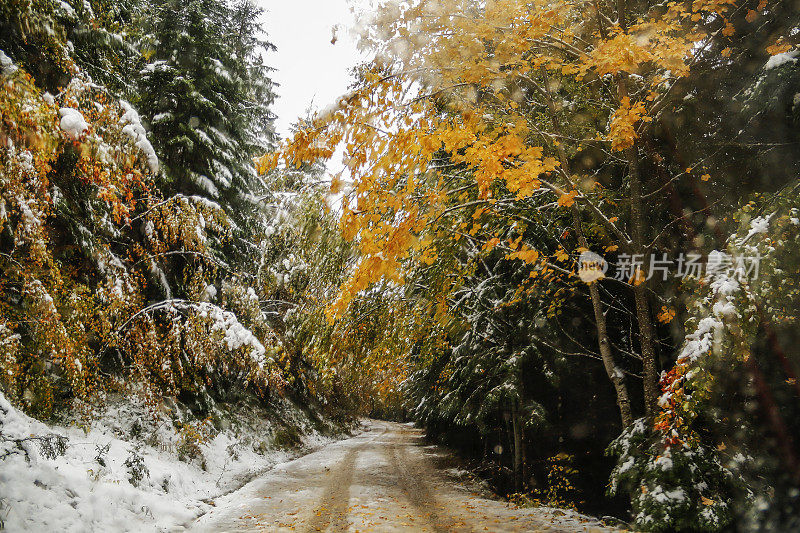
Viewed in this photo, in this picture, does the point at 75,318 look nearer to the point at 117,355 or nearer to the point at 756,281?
the point at 117,355

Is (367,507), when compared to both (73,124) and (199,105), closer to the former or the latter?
(73,124)

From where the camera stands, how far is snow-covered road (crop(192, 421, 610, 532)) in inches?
247

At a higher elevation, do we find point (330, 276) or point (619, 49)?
point (619, 49)

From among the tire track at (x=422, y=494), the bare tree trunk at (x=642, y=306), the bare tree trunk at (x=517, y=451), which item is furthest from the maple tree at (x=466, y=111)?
the bare tree trunk at (x=517, y=451)

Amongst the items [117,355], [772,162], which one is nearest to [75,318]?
[117,355]

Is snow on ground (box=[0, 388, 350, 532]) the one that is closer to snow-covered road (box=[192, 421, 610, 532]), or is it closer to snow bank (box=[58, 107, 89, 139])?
snow-covered road (box=[192, 421, 610, 532])

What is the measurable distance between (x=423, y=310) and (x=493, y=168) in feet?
15.4

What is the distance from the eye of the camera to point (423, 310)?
9.09 m

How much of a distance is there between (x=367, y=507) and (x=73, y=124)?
7.42m

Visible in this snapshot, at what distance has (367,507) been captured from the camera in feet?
25.1

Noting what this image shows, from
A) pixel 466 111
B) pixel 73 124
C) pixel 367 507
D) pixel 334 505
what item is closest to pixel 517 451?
pixel 367 507

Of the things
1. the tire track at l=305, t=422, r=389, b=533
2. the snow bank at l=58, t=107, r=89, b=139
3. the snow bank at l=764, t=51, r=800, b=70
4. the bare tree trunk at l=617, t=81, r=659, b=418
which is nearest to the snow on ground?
the tire track at l=305, t=422, r=389, b=533

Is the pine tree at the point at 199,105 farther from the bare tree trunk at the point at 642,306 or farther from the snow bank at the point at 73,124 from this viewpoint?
the bare tree trunk at the point at 642,306

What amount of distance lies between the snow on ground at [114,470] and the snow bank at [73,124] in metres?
3.53
